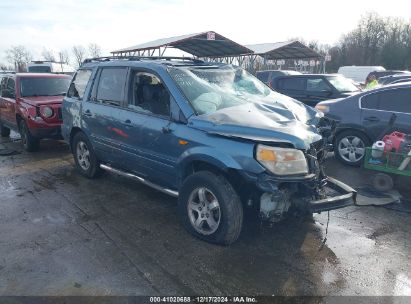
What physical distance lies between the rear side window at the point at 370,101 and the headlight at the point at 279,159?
4.01 meters

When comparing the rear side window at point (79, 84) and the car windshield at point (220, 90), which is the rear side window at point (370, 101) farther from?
the rear side window at point (79, 84)

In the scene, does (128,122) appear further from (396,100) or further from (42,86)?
(42,86)

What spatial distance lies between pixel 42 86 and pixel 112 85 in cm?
431

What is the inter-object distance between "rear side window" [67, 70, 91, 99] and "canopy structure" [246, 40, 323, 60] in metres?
20.8

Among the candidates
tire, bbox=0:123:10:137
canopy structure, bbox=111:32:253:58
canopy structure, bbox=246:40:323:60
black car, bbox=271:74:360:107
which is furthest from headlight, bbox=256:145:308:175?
canopy structure, bbox=246:40:323:60

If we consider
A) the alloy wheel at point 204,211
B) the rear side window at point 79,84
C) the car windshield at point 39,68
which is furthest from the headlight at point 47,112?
the car windshield at point 39,68

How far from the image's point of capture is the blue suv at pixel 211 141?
11.2 ft

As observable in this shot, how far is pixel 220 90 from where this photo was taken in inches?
171

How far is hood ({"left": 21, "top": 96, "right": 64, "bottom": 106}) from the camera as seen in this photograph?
24.9ft

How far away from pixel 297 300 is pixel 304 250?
2.84 feet

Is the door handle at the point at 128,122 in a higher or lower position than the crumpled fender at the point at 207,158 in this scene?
higher

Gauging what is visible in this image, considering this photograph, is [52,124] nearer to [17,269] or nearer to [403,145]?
[17,269]

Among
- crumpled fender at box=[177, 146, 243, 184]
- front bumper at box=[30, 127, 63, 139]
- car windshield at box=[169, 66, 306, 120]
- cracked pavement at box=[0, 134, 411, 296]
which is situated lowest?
cracked pavement at box=[0, 134, 411, 296]

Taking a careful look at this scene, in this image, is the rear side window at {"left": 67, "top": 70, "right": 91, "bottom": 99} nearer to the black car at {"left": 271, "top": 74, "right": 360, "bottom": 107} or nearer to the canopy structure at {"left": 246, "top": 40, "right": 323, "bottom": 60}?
the black car at {"left": 271, "top": 74, "right": 360, "bottom": 107}
